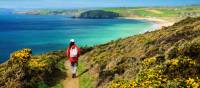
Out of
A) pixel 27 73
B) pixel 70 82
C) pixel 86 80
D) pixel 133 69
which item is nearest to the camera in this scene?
pixel 133 69

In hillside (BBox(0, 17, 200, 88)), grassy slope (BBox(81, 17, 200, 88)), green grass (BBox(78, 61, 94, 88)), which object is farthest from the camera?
green grass (BBox(78, 61, 94, 88))

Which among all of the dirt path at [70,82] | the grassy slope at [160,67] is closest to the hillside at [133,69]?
the grassy slope at [160,67]

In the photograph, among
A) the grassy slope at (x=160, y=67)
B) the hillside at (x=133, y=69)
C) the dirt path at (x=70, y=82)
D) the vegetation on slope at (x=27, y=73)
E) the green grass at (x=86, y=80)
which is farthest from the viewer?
the dirt path at (x=70, y=82)

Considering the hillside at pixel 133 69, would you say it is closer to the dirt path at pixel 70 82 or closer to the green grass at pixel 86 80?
the green grass at pixel 86 80

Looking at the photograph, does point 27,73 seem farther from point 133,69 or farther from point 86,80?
point 133,69

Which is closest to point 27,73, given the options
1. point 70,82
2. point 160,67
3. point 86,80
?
point 70,82

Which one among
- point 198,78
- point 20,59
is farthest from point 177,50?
point 20,59

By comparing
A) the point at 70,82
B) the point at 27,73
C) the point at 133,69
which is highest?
the point at 133,69

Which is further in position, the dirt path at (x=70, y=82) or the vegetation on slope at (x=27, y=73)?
the dirt path at (x=70, y=82)

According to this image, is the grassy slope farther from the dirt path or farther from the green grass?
the dirt path

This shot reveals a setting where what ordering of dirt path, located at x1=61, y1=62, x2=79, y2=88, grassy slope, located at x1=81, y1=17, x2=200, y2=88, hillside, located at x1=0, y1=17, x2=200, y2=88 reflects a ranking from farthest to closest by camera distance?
dirt path, located at x1=61, y1=62, x2=79, y2=88 < hillside, located at x1=0, y1=17, x2=200, y2=88 < grassy slope, located at x1=81, y1=17, x2=200, y2=88

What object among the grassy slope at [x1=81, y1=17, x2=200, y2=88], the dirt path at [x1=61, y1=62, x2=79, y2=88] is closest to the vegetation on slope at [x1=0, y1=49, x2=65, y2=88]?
the dirt path at [x1=61, y1=62, x2=79, y2=88]

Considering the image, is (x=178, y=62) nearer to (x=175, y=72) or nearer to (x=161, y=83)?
(x=175, y=72)

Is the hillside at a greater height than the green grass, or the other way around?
the hillside
